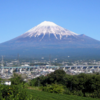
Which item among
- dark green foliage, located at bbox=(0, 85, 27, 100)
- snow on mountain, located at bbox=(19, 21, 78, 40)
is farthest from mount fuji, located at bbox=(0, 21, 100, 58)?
dark green foliage, located at bbox=(0, 85, 27, 100)

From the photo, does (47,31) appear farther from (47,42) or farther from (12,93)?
(12,93)

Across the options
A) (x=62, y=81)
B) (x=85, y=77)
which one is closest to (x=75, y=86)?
(x=85, y=77)

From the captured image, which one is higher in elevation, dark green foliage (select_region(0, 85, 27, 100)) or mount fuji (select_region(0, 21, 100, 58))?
mount fuji (select_region(0, 21, 100, 58))

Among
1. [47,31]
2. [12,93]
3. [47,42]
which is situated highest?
[47,31]

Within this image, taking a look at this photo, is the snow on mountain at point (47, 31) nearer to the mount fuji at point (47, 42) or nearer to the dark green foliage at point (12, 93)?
the mount fuji at point (47, 42)

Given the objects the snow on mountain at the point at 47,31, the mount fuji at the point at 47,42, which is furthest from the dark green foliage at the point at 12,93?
the snow on mountain at the point at 47,31

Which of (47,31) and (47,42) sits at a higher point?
(47,31)

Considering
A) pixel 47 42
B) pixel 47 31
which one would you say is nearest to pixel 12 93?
pixel 47 42

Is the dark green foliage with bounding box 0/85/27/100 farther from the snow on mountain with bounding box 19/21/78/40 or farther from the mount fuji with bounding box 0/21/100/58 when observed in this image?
the snow on mountain with bounding box 19/21/78/40
